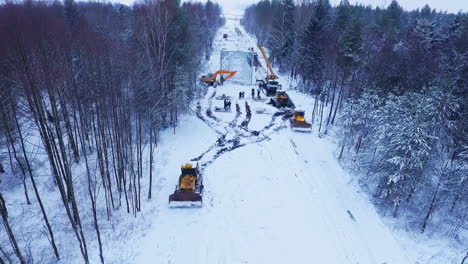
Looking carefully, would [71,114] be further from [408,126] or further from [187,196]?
[408,126]

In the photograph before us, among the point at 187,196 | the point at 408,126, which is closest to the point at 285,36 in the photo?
the point at 408,126

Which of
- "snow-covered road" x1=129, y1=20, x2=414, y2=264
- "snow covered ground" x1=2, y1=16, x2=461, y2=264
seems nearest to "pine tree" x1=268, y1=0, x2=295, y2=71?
"snow-covered road" x1=129, y1=20, x2=414, y2=264

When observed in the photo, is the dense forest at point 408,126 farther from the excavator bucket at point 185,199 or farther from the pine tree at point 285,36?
the pine tree at point 285,36

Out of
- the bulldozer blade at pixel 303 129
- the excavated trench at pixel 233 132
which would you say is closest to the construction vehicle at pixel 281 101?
the excavated trench at pixel 233 132

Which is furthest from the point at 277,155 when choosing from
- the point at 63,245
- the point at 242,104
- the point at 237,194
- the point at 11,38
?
the point at 11,38

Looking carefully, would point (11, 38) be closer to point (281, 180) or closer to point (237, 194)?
point (237, 194)

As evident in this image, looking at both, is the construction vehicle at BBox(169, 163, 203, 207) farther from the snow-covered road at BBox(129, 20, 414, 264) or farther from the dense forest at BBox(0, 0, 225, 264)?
the dense forest at BBox(0, 0, 225, 264)
